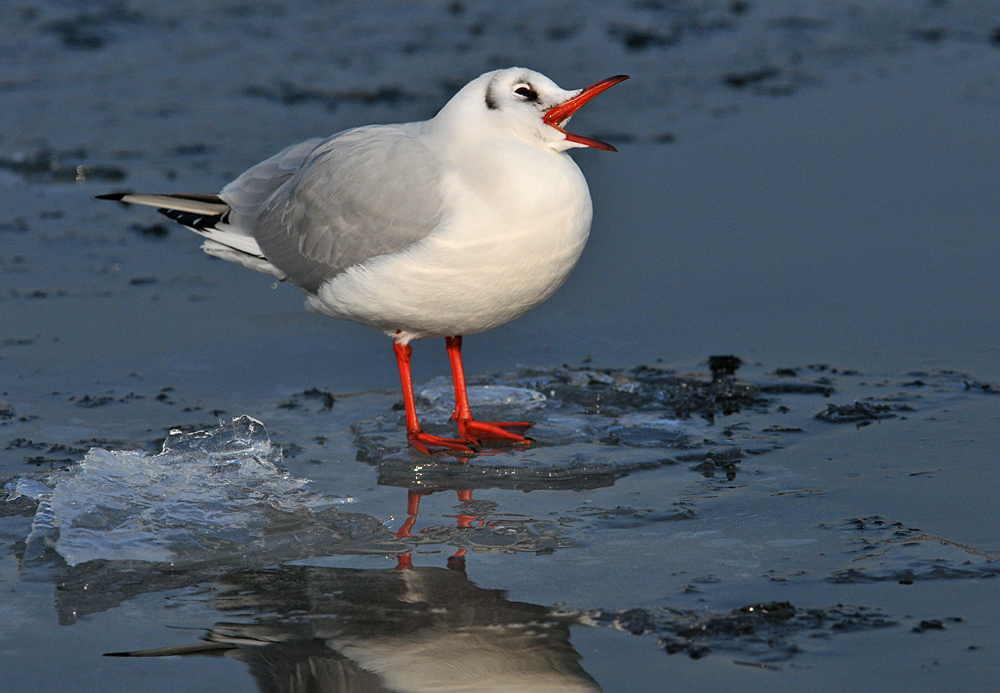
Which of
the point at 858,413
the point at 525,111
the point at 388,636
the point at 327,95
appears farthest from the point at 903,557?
the point at 327,95

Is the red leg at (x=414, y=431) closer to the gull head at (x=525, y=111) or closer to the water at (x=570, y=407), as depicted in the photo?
the water at (x=570, y=407)

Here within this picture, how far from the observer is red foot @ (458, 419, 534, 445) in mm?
5406

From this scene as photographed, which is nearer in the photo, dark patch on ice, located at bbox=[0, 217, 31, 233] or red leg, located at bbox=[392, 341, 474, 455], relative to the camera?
red leg, located at bbox=[392, 341, 474, 455]

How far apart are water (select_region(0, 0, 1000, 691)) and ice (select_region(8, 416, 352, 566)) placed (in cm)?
2

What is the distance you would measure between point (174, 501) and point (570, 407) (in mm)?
1968

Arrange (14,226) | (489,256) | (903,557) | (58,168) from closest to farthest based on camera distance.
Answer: (903,557), (489,256), (14,226), (58,168)

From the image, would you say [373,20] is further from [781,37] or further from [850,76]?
[850,76]

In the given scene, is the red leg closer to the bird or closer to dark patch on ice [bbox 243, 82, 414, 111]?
the bird

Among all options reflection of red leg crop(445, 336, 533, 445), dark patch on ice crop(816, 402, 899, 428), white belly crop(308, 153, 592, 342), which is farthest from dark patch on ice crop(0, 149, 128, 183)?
dark patch on ice crop(816, 402, 899, 428)

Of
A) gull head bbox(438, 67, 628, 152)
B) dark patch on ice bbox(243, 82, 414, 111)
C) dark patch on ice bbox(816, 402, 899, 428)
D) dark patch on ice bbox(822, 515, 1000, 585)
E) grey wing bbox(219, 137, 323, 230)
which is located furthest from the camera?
dark patch on ice bbox(243, 82, 414, 111)

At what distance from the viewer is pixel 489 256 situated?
195 inches

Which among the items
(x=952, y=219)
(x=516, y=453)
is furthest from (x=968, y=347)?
(x=516, y=453)

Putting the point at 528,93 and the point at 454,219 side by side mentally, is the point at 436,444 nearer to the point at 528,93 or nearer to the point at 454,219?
the point at 454,219

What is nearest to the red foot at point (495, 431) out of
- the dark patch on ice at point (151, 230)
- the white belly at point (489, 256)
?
the white belly at point (489, 256)
